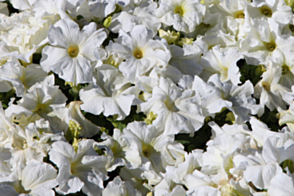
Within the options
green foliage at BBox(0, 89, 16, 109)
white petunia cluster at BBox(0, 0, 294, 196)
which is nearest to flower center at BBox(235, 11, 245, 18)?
white petunia cluster at BBox(0, 0, 294, 196)

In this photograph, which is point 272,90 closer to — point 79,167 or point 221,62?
point 221,62

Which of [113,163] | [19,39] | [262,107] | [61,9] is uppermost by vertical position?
[61,9]

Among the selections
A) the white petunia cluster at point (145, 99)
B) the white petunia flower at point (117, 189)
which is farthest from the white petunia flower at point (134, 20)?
the white petunia flower at point (117, 189)

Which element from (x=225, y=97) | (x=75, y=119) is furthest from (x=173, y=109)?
(x=75, y=119)

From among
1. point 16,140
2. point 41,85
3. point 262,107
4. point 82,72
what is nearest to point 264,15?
point 262,107

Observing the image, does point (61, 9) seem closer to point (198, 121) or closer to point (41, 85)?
point (41, 85)

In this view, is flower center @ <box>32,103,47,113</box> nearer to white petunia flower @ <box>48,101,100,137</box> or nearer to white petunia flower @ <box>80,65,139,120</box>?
white petunia flower @ <box>48,101,100,137</box>
